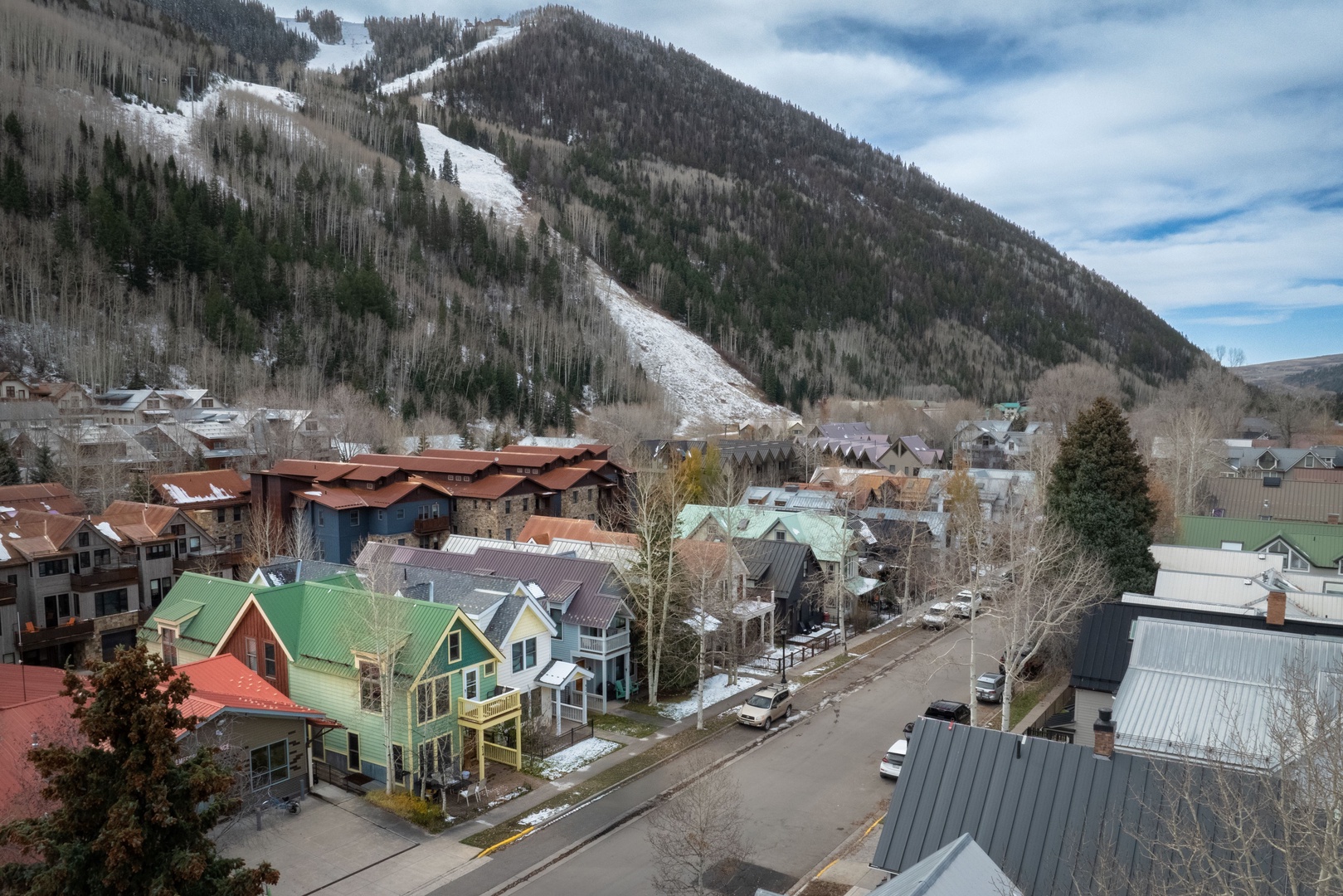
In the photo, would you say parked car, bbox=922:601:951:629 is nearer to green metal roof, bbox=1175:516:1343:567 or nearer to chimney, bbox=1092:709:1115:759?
green metal roof, bbox=1175:516:1343:567

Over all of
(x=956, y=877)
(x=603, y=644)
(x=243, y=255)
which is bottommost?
(x=603, y=644)

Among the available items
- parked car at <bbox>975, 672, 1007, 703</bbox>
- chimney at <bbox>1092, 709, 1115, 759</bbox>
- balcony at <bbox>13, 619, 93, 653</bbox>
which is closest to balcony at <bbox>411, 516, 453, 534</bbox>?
balcony at <bbox>13, 619, 93, 653</bbox>

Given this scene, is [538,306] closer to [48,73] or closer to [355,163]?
[355,163]

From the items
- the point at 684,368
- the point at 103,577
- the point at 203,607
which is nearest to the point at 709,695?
the point at 203,607

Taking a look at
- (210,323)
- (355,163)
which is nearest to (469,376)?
(210,323)

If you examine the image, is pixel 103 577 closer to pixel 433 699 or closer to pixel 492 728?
pixel 433 699
